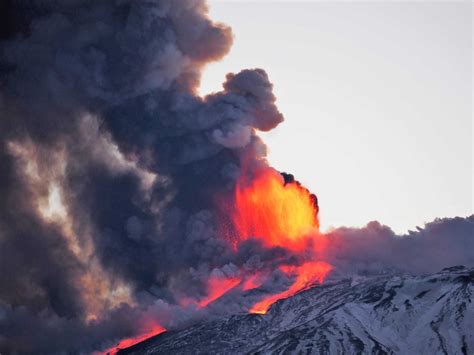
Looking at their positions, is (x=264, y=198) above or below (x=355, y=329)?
above

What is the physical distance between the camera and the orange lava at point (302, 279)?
169 m

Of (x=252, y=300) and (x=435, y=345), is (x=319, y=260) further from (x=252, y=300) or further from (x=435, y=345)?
(x=435, y=345)

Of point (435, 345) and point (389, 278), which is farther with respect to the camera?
point (389, 278)

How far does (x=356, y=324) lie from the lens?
158125mm

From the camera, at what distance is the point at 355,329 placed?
6171 inches

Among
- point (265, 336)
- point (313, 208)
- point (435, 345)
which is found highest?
point (313, 208)

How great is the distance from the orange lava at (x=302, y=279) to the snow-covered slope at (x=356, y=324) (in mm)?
1509

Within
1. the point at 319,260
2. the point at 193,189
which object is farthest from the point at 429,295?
the point at 193,189

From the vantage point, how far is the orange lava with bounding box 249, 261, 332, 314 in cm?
16888

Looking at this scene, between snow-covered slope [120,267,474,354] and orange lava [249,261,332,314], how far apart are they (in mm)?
1509

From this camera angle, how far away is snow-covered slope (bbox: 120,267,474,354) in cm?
15162

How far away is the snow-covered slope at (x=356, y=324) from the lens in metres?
152

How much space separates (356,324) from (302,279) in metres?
15.9

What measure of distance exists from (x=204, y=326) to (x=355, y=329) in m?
25.5
